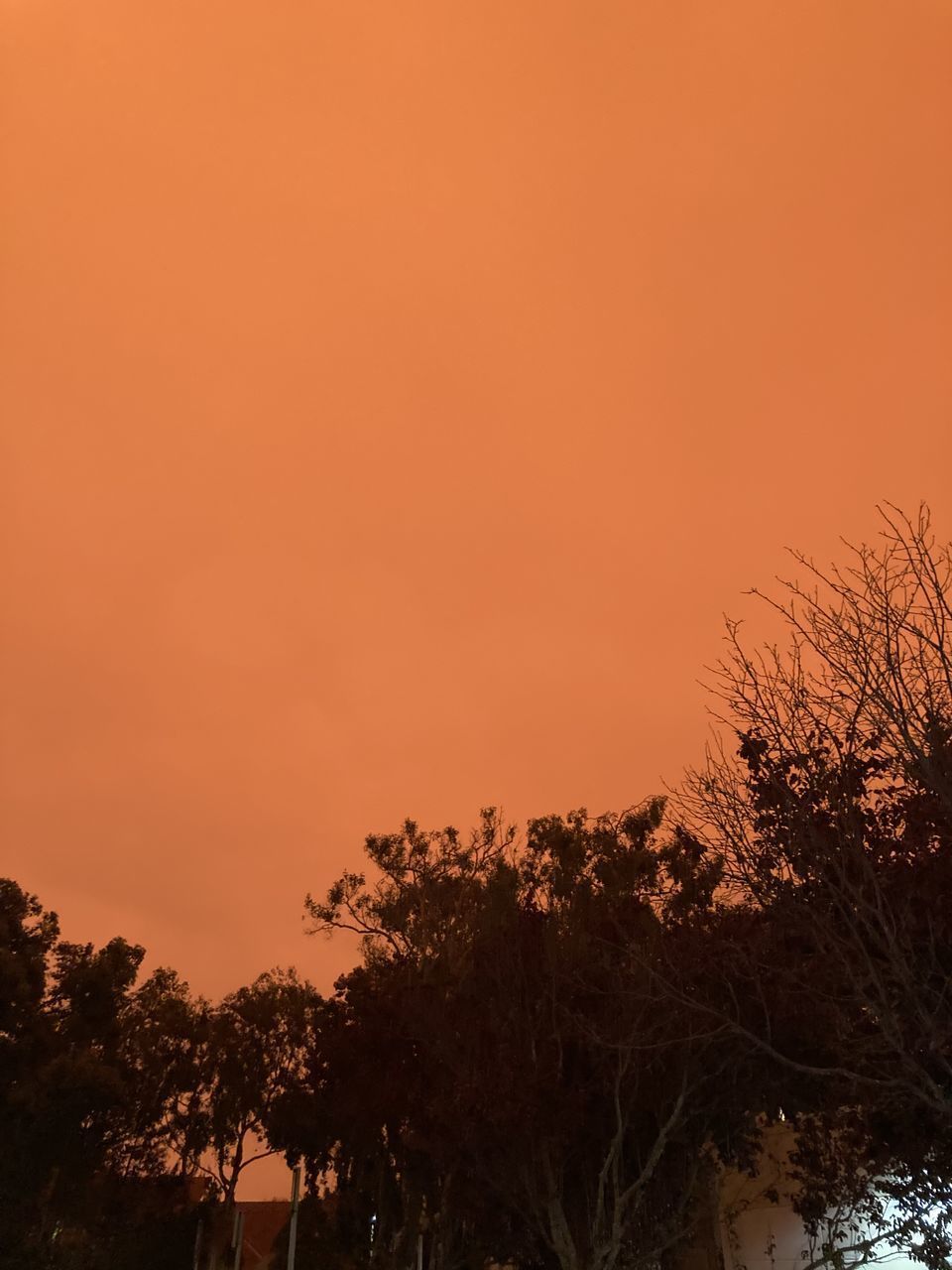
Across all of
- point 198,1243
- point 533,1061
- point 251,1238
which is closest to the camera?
point 533,1061

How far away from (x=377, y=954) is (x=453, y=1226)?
605cm

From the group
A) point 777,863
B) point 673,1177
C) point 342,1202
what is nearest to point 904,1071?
point 777,863

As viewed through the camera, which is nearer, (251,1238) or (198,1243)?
(198,1243)

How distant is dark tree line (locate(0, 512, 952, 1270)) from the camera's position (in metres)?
8.71

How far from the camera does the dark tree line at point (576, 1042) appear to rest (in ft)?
28.6

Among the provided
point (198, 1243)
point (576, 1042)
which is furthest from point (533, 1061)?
point (198, 1243)

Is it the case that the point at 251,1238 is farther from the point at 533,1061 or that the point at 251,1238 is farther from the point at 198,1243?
the point at 533,1061

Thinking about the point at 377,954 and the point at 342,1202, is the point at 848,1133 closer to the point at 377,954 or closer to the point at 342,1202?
the point at 377,954

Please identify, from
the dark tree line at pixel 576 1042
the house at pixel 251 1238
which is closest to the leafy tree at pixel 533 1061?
the dark tree line at pixel 576 1042

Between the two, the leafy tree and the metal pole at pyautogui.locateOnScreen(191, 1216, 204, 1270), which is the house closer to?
the metal pole at pyautogui.locateOnScreen(191, 1216, 204, 1270)

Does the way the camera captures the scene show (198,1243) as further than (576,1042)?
Yes

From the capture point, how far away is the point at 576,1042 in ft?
54.5

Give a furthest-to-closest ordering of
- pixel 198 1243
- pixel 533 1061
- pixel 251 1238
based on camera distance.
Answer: pixel 251 1238 → pixel 198 1243 → pixel 533 1061

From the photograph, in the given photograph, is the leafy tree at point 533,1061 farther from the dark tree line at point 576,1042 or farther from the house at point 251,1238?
the house at point 251,1238
